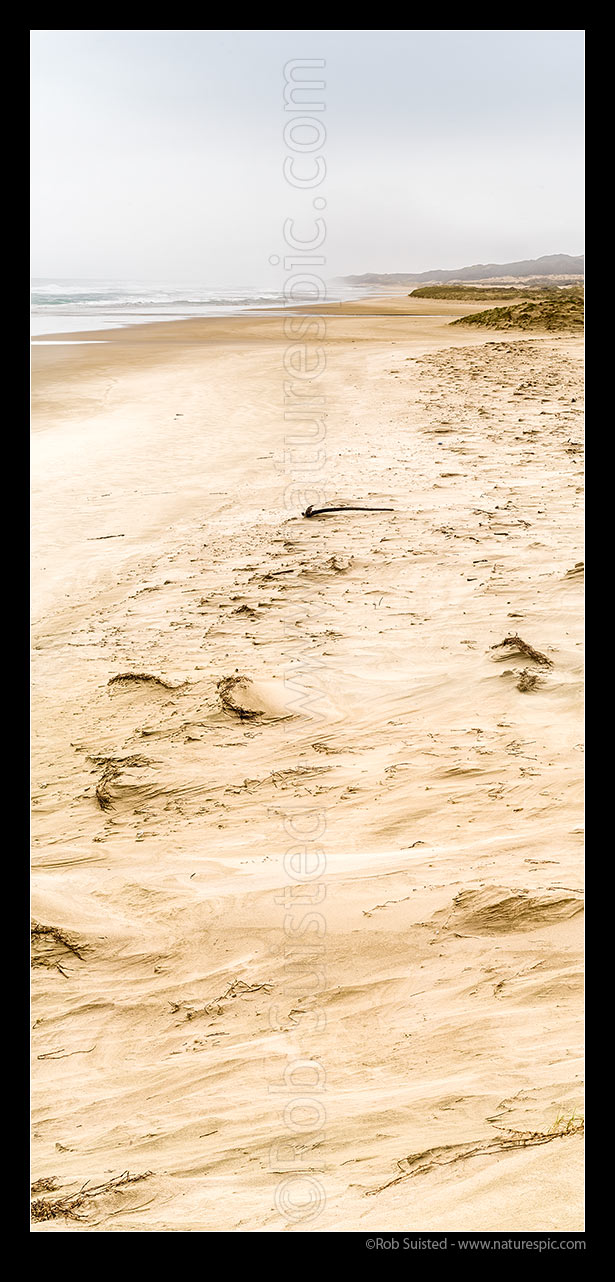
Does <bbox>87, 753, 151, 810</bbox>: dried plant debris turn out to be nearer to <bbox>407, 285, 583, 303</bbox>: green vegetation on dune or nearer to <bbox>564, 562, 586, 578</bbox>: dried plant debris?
<bbox>564, 562, 586, 578</bbox>: dried plant debris

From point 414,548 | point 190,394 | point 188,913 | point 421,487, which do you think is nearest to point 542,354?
point 190,394

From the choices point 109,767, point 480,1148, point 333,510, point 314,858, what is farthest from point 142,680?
point 480,1148

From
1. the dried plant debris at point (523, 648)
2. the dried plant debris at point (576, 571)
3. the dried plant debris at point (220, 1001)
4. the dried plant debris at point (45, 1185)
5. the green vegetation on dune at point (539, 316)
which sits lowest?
the dried plant debris at point (45, 1185)

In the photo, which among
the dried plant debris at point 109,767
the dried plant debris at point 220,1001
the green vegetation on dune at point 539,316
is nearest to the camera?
the dried plant debris at point 220,1001

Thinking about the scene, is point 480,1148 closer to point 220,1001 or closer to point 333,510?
point 220,1001

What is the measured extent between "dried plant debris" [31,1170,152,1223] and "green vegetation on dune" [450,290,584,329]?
1903 cm

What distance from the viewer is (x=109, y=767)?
4.51 m

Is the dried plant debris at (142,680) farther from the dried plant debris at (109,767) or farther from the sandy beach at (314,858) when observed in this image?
the dried plant debris at (109,767)

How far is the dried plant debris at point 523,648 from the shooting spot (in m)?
4.92

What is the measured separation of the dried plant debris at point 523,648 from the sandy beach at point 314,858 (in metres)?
0.02

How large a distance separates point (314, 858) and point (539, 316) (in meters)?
19.5

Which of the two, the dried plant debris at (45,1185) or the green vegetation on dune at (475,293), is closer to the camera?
the dried plant debris at (45,1185)

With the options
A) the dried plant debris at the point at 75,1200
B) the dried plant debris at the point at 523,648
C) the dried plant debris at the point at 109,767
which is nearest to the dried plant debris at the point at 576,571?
the dried plant debris at the point at 523,648

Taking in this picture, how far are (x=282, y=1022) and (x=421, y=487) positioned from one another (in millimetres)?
5979
